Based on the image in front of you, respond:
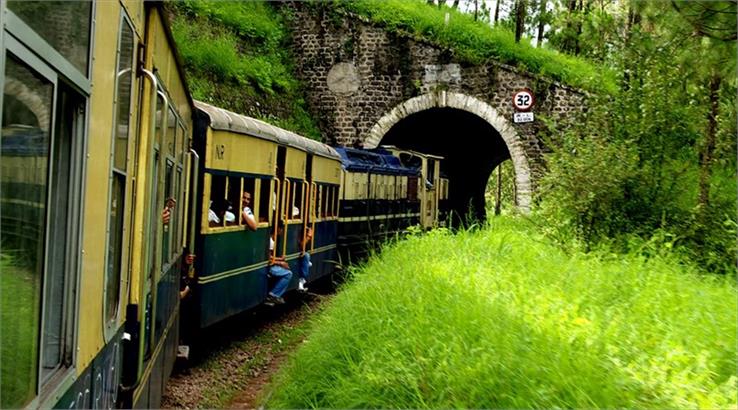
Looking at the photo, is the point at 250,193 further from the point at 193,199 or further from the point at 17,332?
the point at 17,332

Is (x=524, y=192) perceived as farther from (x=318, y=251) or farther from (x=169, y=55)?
(x=169, y=55)

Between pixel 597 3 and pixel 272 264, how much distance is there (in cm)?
2037

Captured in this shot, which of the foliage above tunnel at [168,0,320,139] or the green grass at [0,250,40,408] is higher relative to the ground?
the foliage above tunnel at [168,0,320,139]

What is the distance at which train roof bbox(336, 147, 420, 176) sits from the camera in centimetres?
1507

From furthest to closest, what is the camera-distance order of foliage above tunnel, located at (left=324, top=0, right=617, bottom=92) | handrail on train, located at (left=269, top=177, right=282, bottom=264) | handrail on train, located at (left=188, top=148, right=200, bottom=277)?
foliage above tunnel, located at (left=324, top=0, right=617, bottom=92), handrail on train, located at (left=269, top=177, right=282, bottom=264), handrail on train, located at (left=188, top=148, right=200, bottom=277)

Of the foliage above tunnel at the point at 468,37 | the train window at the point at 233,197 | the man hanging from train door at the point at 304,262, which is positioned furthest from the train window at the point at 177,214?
the foliage above tunnel at the point at 468,37

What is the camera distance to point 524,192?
23500 mm

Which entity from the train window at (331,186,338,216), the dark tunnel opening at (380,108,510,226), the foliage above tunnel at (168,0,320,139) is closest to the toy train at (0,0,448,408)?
the train window at (331,186,338,216)

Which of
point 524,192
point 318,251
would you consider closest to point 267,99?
point 524,192

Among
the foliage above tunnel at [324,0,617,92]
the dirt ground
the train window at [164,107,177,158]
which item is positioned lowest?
the dirt ground

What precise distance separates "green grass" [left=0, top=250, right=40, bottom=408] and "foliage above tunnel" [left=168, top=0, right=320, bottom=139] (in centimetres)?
1626

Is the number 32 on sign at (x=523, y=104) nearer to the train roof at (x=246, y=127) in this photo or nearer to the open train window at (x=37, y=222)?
the train roof at (x=246, y=127)

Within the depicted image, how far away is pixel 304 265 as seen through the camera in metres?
11.6

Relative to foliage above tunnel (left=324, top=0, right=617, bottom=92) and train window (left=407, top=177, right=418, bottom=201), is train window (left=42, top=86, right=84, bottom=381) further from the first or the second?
foliage above tunnel (left=324, top=0, right=617, bottom=92)
